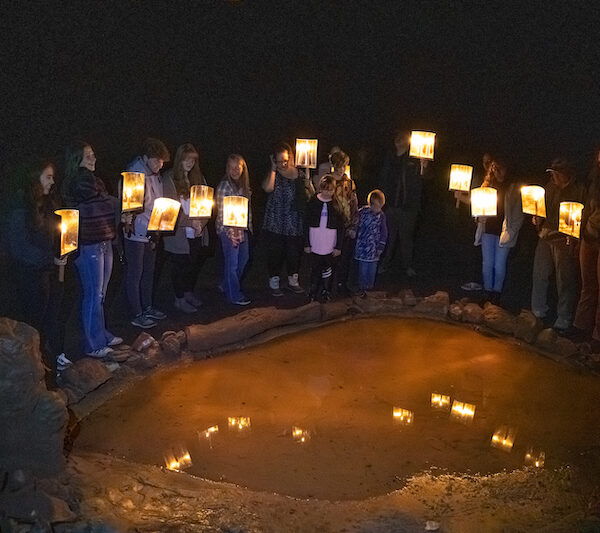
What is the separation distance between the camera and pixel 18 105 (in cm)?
1139

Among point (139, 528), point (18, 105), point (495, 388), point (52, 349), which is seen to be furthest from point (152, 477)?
point (18, 105)

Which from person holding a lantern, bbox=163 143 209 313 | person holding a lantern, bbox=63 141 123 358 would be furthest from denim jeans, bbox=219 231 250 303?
person holding a lantern, bbox=63 141 123 358

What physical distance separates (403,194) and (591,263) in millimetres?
2939

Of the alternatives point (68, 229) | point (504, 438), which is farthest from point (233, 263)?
point (504, 438)

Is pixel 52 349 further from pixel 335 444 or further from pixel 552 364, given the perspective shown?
pixel 552 364

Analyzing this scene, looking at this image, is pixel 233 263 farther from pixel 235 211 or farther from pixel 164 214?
pixel 164 214

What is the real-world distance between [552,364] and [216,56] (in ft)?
29.4

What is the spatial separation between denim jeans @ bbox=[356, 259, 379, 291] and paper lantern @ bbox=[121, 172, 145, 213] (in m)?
3.25

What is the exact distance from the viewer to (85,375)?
283 inches

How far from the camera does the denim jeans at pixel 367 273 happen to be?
10.0 meters

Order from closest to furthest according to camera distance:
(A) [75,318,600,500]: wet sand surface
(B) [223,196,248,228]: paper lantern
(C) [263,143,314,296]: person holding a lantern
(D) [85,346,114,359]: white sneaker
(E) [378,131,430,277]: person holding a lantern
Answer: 1. (A) [75,318,600,500]: wet sand surface
2. (D) [85,346,114,359]: white sneaker
3. (B) [223,196,248,228]: paper lantern
4. (C) [263,143,314,296]: person holding a lantern
5. (E) [378,131,430,277]: person holding a lantern

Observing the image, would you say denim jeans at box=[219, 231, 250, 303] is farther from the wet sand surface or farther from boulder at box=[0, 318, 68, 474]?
boulder at box=[0, 318, 68, 474]

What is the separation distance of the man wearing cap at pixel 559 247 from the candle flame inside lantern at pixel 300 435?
391 centimetres

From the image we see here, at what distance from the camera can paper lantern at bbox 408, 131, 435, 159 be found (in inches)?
409
